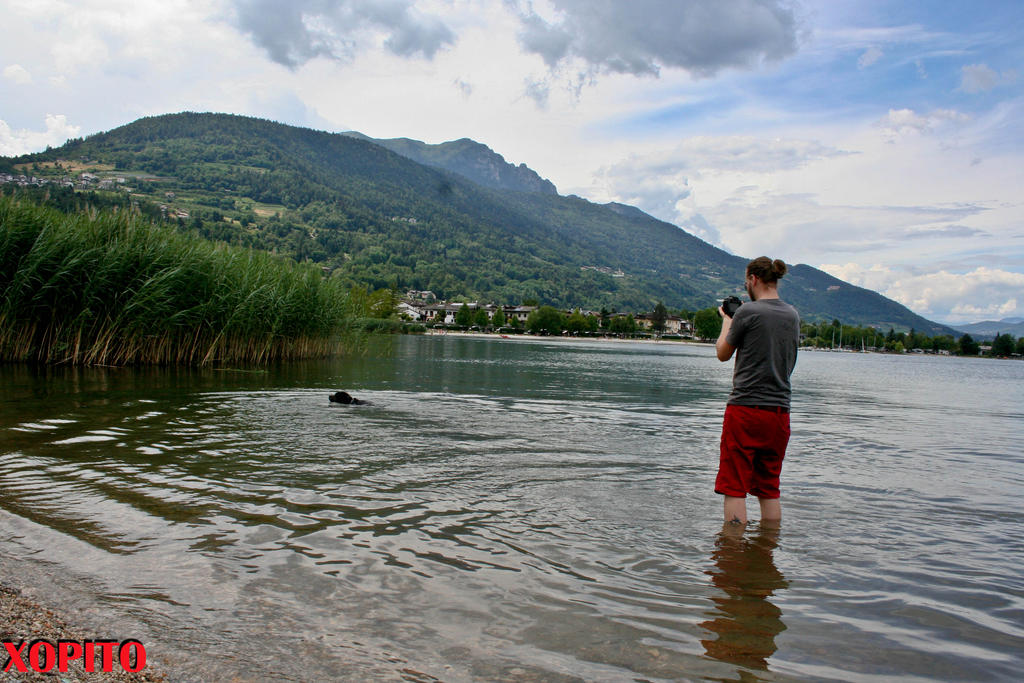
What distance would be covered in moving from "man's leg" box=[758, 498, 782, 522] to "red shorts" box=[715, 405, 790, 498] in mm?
236

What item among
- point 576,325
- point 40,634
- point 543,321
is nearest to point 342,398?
point 40,634

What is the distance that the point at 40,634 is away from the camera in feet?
12.1

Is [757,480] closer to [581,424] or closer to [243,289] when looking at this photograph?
[581,424]

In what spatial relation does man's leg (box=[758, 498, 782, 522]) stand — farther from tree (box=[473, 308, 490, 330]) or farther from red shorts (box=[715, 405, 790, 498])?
tree (box=[473, 308, 490, 330])

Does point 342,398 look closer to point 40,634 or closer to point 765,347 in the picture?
point 765,347

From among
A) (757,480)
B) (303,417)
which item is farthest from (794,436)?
(303,417)

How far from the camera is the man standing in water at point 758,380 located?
602cm

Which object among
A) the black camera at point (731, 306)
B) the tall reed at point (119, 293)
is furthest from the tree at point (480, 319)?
the black camera at point (731, 306)

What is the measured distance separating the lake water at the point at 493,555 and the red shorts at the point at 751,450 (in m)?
0.56

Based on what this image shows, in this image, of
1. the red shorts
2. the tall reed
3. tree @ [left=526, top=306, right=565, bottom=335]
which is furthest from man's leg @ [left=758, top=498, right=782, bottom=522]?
tree @ [left=526, top=306, right=565, bottom=335]

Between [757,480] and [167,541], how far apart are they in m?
5.55

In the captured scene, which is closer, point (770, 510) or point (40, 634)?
point (40, 634)

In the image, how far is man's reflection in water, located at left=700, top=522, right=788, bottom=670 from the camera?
4.14m

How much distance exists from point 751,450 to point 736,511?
700mm
